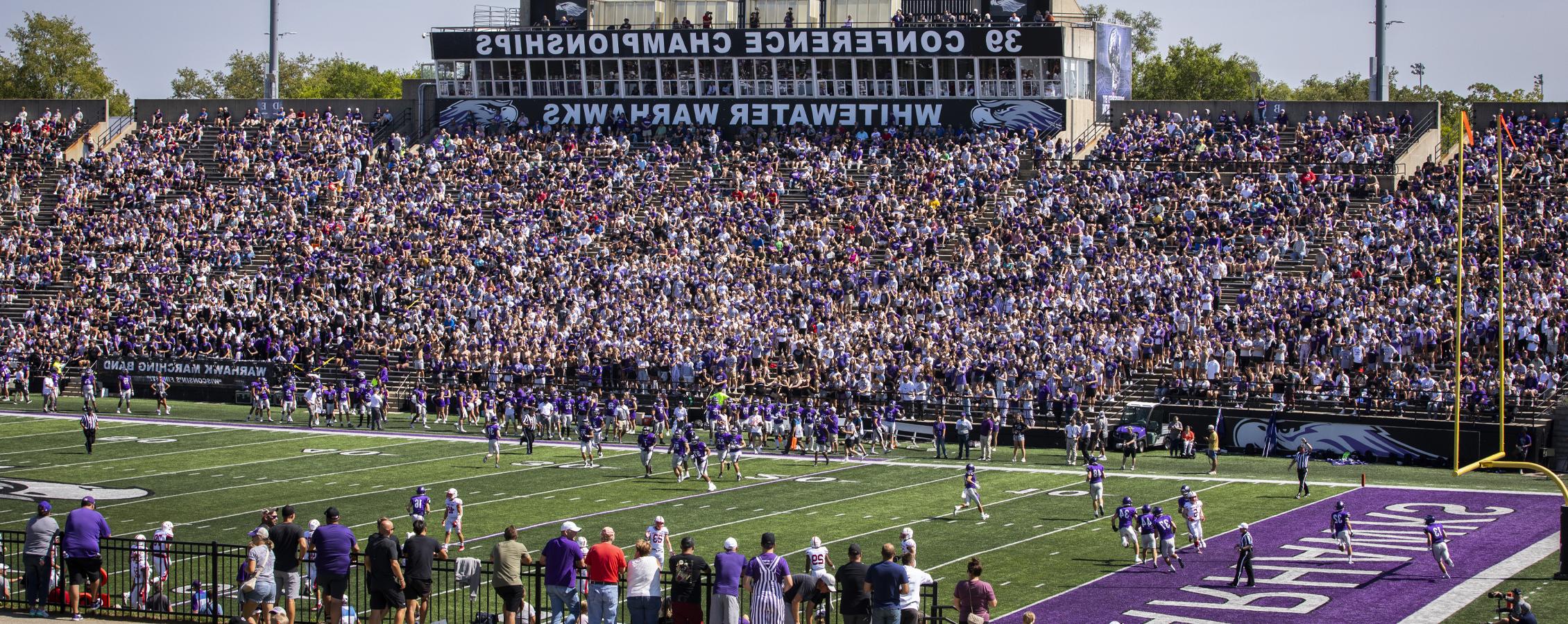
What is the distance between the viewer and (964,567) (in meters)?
24.1

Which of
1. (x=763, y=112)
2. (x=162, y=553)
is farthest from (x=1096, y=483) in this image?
(x=763, y=112)

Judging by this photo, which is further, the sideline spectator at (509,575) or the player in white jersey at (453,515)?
the player in white jersey at (453,515)

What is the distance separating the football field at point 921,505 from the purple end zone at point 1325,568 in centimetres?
5

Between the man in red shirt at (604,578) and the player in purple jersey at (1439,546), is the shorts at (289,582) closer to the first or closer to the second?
the man in red shirt at (604,578)

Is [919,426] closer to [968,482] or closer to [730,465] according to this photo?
[730,465]

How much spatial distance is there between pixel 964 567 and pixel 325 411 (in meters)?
25.3

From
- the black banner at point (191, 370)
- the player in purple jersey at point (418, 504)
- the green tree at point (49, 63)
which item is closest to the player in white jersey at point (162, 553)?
the player in purple jersey at point (418, 504)

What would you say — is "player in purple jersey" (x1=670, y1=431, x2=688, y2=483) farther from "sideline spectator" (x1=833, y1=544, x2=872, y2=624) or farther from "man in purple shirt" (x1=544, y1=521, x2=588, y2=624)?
"sideline spectator" (x1=833, y1=544, x2=872, y2=624)

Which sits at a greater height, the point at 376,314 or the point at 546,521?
the point at 376,314

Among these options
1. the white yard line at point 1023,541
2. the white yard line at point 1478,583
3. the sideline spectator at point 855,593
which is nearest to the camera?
the sideline spectator at point 855,593

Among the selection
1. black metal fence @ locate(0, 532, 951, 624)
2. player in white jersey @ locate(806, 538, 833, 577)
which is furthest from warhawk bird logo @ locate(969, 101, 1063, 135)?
player in white jersey @ locate(806, 538, 833, 577)

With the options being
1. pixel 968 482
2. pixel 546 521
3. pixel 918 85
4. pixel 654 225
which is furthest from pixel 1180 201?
pixel 546 521

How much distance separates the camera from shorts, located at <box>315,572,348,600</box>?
1667 centimetres

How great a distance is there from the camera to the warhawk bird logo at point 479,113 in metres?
61.7
